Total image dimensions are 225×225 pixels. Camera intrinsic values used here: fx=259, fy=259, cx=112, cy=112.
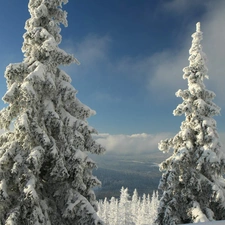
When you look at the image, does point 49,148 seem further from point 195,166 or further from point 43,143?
point 195,166

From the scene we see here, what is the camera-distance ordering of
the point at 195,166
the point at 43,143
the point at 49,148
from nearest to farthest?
the point at 43,143, the point at 49,148, the point at 195,166

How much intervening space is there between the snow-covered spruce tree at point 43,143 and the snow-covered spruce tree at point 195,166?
17.3ft

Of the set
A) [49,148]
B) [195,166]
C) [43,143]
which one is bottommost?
[195,166]

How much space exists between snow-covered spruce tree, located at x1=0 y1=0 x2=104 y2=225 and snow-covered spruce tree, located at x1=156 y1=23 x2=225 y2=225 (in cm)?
526

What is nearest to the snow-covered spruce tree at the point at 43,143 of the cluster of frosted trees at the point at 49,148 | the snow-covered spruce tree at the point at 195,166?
the cluster of frosted trees at the point at 49,148

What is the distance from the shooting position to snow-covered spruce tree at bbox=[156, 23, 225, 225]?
1348 centimetres

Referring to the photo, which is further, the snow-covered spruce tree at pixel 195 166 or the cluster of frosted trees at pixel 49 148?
the snow-covered spruce tree at pixel 195 166

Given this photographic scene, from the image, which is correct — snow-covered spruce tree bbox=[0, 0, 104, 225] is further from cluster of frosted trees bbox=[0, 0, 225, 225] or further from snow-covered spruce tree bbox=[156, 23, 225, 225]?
snow-covered spruce tree bbox=[156, 23, 225, 225]

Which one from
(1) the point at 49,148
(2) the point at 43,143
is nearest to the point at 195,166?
(1) the point at 49,148

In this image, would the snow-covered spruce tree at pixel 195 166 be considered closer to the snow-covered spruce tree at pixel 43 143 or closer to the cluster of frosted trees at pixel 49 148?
the cluster of frosted trees at pixel 49 148

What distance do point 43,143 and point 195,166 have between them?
8685mm

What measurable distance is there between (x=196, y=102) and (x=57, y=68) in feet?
25.7

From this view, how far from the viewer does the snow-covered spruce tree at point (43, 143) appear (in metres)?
9.26

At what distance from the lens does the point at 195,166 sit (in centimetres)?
1429
